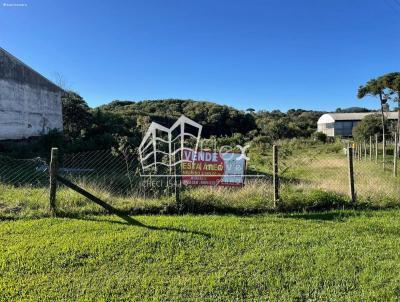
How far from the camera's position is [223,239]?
5145mm

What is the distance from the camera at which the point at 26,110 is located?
22.5 meters

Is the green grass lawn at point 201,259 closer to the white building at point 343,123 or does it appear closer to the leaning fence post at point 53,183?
the leaning fence post at point 53,183

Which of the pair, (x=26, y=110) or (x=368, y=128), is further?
(x=368, y=128)

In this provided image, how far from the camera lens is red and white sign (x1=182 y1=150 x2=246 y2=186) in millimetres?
8539

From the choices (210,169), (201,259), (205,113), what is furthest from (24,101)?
(205,113)

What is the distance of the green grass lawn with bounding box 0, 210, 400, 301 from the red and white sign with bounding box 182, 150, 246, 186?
2.24 metres

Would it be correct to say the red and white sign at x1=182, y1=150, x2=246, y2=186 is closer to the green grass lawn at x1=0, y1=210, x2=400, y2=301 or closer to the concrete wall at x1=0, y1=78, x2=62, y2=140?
the green grass lawn at x1=0, y1=210, x2=400, y2=301

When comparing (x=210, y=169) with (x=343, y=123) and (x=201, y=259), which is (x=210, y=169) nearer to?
(x=201, y=259)

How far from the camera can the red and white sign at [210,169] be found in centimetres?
854

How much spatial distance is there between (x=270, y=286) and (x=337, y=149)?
2757 centimetres

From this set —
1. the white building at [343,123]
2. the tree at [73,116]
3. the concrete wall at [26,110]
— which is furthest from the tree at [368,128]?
the concrete wall at [26,110]

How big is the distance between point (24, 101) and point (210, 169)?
706 inches

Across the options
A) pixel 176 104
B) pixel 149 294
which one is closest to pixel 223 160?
pixel 149 294

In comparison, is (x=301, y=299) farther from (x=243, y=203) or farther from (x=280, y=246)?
(x=243, y=203)
